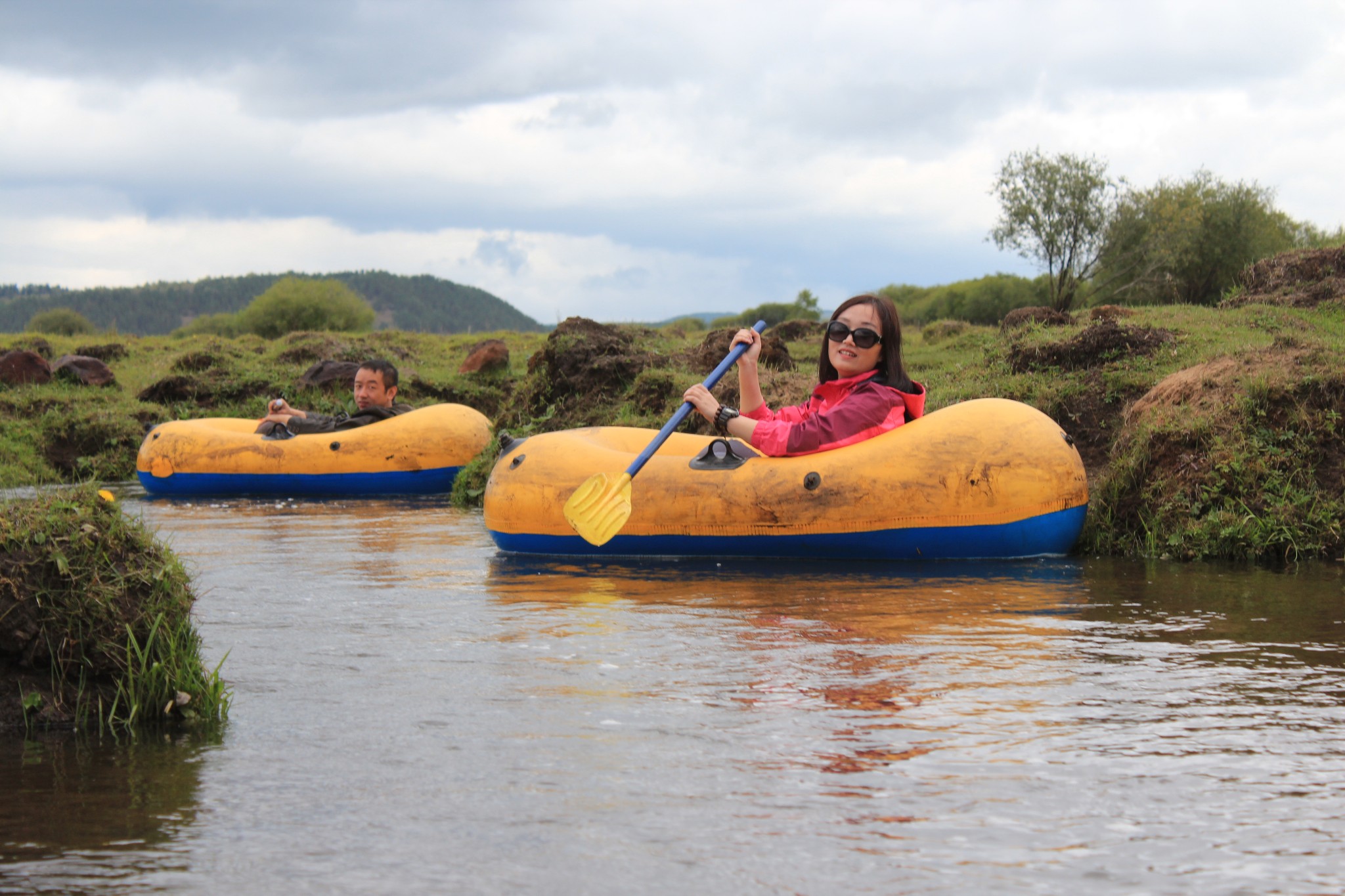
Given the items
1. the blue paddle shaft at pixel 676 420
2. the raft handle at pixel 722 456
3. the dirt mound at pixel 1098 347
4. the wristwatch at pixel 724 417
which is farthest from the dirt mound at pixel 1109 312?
the wristwatch at pixel 724 417

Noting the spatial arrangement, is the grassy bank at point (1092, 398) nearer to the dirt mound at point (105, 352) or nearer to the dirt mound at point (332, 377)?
the dirt mound at point (332, 377)

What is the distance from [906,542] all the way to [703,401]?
1340mm

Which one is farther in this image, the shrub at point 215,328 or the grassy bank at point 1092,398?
the shrub at point 215,328

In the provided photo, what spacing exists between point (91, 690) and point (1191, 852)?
2975 millimetres

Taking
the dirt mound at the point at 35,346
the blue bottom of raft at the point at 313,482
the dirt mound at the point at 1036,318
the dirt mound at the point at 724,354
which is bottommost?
the blue bottom of raft at the point at 313,482

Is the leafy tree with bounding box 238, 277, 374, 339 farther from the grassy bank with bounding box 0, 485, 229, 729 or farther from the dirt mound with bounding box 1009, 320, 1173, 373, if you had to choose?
the grassy bank with bounding box 0, 485, 229, 729

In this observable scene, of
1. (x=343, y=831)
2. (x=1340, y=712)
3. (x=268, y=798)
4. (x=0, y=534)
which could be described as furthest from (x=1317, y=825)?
(x=0, y=534)

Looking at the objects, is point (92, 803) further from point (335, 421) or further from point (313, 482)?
point (335, 421)

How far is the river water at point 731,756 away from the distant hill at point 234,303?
55662mm

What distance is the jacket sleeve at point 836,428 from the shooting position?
6.61 meters

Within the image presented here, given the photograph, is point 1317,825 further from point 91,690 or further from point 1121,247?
point 1121,247

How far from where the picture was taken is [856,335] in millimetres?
6539

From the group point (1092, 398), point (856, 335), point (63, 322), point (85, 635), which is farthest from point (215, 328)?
point (85, 635)

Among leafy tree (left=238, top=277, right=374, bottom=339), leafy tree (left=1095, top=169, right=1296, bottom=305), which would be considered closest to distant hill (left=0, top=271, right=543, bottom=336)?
leafy tree (left=238, top=277, right=374, bottom=339)
